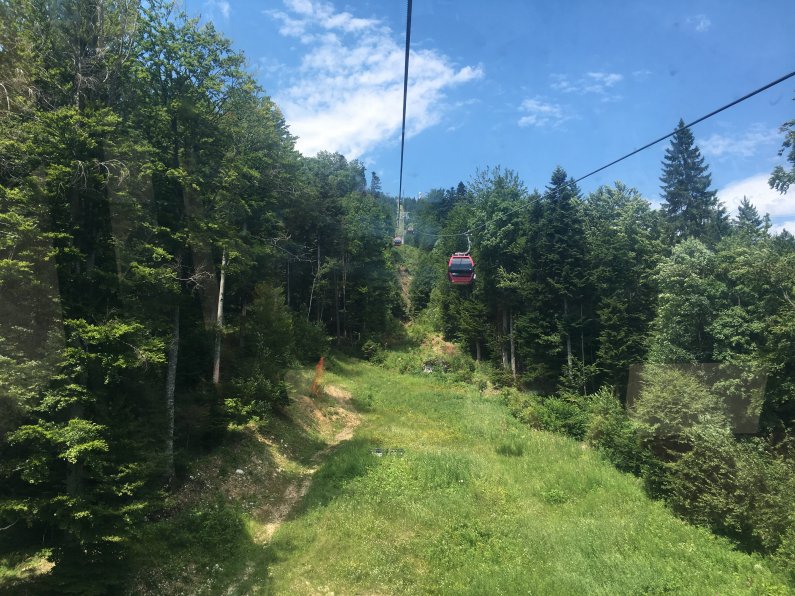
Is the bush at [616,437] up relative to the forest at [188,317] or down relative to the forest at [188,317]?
down

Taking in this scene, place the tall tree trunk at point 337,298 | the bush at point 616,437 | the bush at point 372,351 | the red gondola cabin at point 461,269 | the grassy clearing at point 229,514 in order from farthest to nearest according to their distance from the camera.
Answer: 1. the tall tree trunk at point 337,298
2. the bush at point 372,351
3. the red gondola cabin at point 461,269
4. the bush at point 616,437
5. the grassy clearing at point 229,514

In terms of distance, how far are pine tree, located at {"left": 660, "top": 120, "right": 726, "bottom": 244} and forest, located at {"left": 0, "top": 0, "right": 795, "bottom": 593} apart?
30.8 m

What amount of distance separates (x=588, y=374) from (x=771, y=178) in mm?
17681

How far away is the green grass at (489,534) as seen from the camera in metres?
11.8

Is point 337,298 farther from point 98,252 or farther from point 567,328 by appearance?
point 98,252

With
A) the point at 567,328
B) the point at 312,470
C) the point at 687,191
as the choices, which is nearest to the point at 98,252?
the point at 312,470

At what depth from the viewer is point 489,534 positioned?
14.0 meters

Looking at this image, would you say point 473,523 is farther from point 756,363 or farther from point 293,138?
point 293,138

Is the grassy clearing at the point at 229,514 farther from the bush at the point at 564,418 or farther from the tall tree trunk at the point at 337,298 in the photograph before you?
the tall tree trunk at the point at 337,298

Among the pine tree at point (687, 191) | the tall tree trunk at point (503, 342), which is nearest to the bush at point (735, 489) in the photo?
the tall tree trunk at point (503, 342)

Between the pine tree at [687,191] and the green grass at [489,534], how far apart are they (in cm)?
5383

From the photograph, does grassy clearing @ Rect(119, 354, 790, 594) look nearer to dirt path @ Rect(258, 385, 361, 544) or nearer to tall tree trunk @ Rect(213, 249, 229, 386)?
dirt path @ Rect(258, 385, 361, 544)

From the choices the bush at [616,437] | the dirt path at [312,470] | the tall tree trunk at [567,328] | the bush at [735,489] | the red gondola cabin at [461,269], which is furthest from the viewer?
the tall tree trunk at [567,328]

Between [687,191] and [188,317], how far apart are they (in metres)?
69.3
